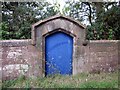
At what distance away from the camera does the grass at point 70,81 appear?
836cm

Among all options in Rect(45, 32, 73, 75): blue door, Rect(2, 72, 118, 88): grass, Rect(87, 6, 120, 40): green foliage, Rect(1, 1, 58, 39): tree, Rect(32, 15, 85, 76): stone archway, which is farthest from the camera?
Rect(1, 1, 58, 39): tree

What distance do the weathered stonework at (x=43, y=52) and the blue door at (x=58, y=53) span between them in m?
0.17

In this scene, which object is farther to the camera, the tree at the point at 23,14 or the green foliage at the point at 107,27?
the tree at the point at 23,14

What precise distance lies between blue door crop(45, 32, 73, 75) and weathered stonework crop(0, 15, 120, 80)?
0.17 m

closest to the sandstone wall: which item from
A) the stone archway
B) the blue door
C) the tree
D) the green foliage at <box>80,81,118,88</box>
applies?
the stone archway

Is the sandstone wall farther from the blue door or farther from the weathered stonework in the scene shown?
the blue door

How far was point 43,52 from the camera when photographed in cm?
961

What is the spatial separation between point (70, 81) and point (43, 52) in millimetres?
1625

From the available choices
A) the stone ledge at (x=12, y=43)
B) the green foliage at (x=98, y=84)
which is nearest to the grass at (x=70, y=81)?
the green foliage at (x=98, y=84)

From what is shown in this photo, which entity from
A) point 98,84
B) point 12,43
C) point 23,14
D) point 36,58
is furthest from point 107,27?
point 12,43

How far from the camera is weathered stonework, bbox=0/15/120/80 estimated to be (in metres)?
9.30

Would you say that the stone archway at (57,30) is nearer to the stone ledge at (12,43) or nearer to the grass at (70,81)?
the stone ledge at (12,43)

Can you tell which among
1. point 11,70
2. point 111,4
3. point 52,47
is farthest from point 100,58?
point 111,4

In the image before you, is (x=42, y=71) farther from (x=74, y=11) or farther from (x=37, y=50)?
(x=74, y=11)
